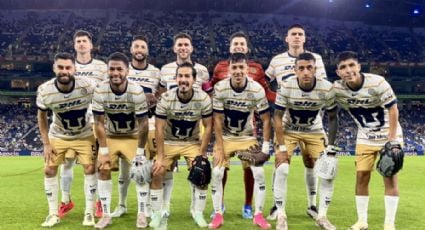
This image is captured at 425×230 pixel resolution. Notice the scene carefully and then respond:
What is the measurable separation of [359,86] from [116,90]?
3.50 meters

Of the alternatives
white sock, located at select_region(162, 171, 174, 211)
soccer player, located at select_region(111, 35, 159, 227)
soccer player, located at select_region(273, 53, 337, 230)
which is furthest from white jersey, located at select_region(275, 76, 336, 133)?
soccer player, located at select_region(111, 35, 159, 227)

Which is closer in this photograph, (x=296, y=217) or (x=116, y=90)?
(x=116, y=90)

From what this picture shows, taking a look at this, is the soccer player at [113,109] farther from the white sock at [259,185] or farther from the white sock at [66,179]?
the white sock at [259,185]

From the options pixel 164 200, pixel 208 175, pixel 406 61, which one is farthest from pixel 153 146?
pixel 406 61

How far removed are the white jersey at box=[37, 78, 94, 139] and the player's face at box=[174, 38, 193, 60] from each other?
1577 millimetres

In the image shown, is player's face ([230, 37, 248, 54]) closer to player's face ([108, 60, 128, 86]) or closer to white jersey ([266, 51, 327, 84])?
white jersey ([266, 51, 327, 84])

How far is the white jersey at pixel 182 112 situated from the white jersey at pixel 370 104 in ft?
6.47

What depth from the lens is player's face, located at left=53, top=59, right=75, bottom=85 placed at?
19.7 feet

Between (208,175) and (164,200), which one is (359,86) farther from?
(164,200)

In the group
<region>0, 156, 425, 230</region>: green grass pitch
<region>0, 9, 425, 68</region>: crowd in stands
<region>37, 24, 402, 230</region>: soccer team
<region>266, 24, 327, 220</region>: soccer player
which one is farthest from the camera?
<region>0, 9, 425, 68</region>: crowd in stands

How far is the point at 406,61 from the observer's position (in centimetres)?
3841

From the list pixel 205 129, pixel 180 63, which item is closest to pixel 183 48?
pixel 180 63

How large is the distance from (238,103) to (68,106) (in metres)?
2.57

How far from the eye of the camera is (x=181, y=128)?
252 inches
